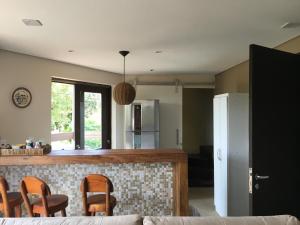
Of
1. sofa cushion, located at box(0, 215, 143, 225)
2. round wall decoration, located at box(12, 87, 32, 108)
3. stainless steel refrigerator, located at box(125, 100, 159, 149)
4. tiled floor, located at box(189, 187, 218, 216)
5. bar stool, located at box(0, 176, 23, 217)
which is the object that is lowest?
tiled floor, located at box(189, 187, 218, 216)

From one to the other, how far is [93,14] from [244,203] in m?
3.39

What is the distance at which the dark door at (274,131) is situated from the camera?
2.61 metres

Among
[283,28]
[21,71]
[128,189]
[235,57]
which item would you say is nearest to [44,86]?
[21,71]

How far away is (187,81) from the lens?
6914 mm

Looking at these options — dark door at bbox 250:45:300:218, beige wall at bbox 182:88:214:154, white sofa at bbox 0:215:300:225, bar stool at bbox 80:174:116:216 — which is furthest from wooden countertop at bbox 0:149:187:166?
beige wall at bbox 182:88:214:154

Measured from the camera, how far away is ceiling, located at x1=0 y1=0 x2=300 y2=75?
2.54 meters

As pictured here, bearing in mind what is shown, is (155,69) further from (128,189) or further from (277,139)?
(277,139)

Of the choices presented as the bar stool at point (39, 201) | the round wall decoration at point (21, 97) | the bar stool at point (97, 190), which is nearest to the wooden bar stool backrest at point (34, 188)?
the bar stool at point (39, 201)

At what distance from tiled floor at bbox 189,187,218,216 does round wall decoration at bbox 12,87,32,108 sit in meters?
3.21

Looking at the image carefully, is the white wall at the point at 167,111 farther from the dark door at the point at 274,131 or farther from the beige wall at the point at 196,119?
the dark door at the point at 274,131

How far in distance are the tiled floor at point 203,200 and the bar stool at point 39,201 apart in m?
2.71

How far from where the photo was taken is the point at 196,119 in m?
7.69

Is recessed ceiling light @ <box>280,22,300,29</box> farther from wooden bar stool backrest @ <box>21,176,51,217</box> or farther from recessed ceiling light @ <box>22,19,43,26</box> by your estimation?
wooden bar stool backrest @ <box>21,176,51,217</box>

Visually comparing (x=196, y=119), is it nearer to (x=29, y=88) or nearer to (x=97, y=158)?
(x=29, y=88)
